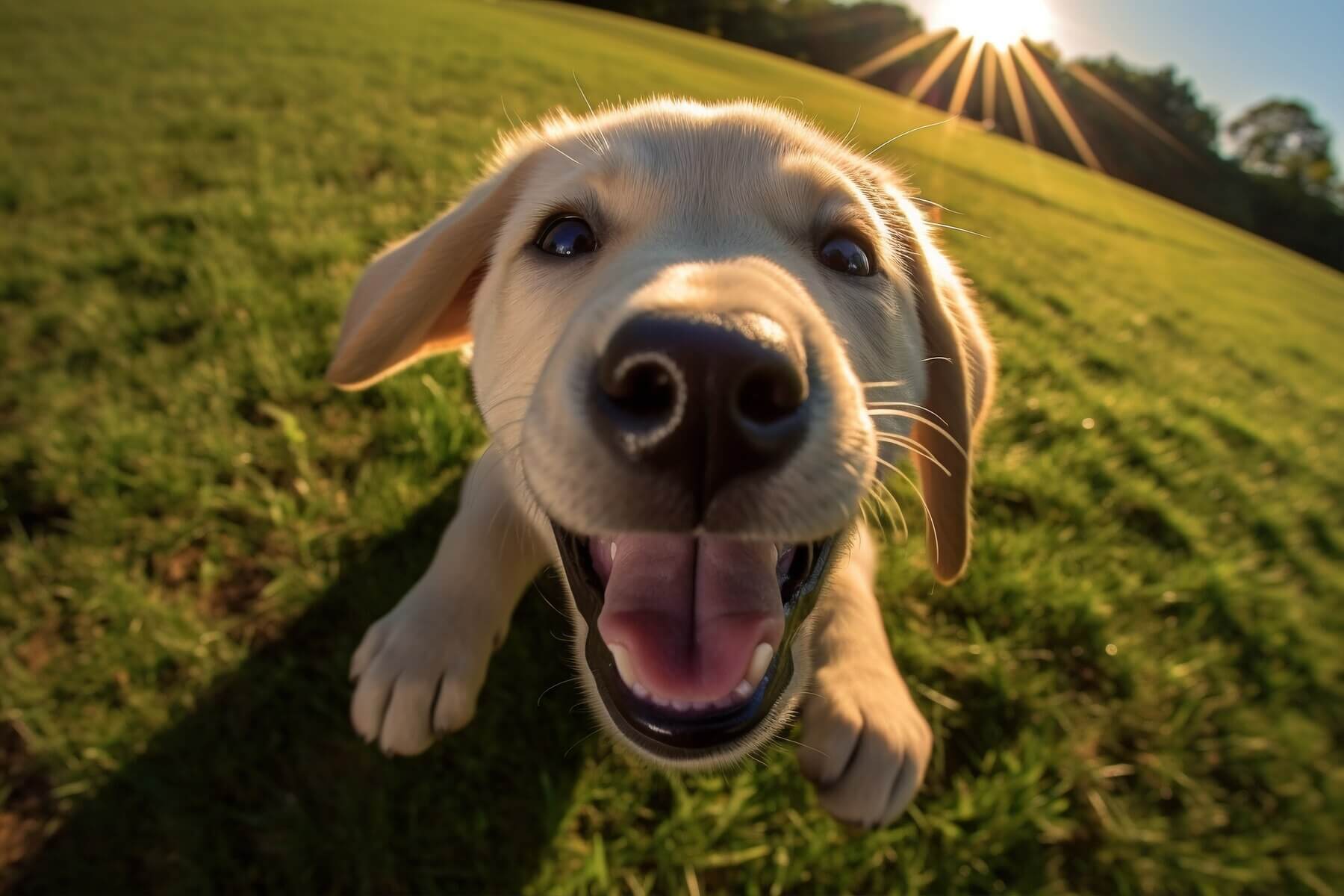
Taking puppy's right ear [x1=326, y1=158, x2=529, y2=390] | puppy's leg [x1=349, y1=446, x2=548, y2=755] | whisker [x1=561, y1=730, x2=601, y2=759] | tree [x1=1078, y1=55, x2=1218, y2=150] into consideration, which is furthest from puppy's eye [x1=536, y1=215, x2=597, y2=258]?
tree [x1=1078, y1=55, x2=1218, y2=150]

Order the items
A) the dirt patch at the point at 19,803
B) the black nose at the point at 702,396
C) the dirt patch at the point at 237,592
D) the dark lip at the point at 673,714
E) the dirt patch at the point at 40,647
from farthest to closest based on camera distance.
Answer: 1. the dirt patch at the point at 237,592
2. the dirt patch at the point at 40,647
3. the dirt patch at the point at 19,803
4. the dark lip at the point at 673,714
5. the black nose at the point at 702,396

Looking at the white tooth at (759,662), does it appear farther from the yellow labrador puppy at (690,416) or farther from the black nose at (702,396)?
the black nose at (702,396)

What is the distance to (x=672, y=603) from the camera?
1.45 m

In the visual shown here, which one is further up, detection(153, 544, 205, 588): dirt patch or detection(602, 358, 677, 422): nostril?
detection(602, 358, 677, 422): nostril

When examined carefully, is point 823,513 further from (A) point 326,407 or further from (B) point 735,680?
(A) point 326,407

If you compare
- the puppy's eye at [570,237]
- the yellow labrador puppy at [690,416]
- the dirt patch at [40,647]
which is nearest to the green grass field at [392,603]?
the dirt patch at [40,647]

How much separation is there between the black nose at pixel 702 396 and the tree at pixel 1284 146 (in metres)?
61.4

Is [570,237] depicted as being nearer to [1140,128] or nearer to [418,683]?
[418,683]

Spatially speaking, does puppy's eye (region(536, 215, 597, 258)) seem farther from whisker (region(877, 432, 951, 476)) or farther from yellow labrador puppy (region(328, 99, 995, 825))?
whisker (region(877, 432, 951, 476))

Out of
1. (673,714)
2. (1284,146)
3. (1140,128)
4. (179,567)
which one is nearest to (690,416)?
(673,714)

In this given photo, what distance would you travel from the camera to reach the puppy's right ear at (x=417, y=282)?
191cm

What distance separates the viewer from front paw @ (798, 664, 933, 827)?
1.95 m

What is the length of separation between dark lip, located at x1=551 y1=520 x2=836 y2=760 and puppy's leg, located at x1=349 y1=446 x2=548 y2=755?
430 mm

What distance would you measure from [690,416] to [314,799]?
1792 millimetres
